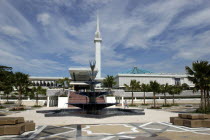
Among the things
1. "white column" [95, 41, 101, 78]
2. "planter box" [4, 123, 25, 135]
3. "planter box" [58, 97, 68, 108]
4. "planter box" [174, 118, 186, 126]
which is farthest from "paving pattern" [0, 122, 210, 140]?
"white column" [95, 41, 101, 78]

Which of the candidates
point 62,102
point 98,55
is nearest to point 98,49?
point 98,55

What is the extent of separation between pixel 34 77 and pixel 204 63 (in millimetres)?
90566

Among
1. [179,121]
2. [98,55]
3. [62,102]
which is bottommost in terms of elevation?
[62,102]

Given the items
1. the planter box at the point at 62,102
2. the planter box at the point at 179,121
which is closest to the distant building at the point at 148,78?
the planter box at the point at 62,102

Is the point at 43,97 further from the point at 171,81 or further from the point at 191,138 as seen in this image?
the point at 171,81

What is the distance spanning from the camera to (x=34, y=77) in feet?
320

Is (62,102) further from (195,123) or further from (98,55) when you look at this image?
(98,55)

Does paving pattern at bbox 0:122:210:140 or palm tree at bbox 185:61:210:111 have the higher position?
palm tree at bbox 185:61:210:111

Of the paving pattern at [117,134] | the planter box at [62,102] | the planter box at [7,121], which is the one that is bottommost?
the planter box at [62,102]

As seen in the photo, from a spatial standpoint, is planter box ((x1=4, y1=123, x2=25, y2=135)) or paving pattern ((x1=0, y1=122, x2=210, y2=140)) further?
planter box ((x1=4, y1=123, x2=25, y2=135))

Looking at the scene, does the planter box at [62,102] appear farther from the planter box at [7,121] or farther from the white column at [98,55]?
the white column at [98,55]

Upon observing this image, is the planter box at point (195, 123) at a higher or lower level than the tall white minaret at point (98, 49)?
lower

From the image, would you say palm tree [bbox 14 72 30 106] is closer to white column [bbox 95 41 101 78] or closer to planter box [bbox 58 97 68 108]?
planter box [bbox 58 97 68 108]

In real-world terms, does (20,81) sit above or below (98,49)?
below
